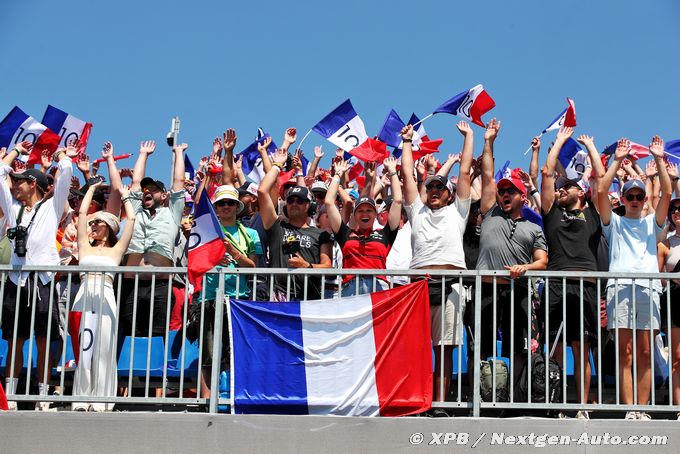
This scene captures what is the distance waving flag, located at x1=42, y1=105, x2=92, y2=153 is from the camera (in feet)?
46.8

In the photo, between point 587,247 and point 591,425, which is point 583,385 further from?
point 587,247

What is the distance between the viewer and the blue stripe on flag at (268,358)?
909 cm

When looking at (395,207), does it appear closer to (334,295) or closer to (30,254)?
(334,295)

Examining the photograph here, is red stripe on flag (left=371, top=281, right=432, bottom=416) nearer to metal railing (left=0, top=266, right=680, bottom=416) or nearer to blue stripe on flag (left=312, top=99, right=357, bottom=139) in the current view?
metal railing (left=0, top=266, right=680, bottom=416)

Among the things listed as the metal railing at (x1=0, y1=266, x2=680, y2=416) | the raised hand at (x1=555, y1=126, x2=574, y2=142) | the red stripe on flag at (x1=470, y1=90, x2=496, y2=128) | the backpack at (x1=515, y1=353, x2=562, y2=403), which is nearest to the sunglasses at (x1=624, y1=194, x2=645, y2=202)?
the metal railing at (x1=0, y1=266, x2=680, y2=416)

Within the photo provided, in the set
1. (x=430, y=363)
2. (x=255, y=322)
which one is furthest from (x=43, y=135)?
(x=430, y=363)

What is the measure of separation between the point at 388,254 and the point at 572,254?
2.02m

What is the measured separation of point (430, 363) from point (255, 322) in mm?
1615

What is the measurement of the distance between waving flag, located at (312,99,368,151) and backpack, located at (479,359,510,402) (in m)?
5.35

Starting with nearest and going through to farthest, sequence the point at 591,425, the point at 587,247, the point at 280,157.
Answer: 1. the point at 591,425
2. the point at 587,247
3. the point at 280,157

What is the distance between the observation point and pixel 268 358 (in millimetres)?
9156

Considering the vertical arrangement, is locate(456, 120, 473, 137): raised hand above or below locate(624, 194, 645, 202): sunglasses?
above

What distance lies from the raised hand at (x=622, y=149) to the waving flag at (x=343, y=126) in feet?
13.4

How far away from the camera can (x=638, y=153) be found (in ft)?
43.4
